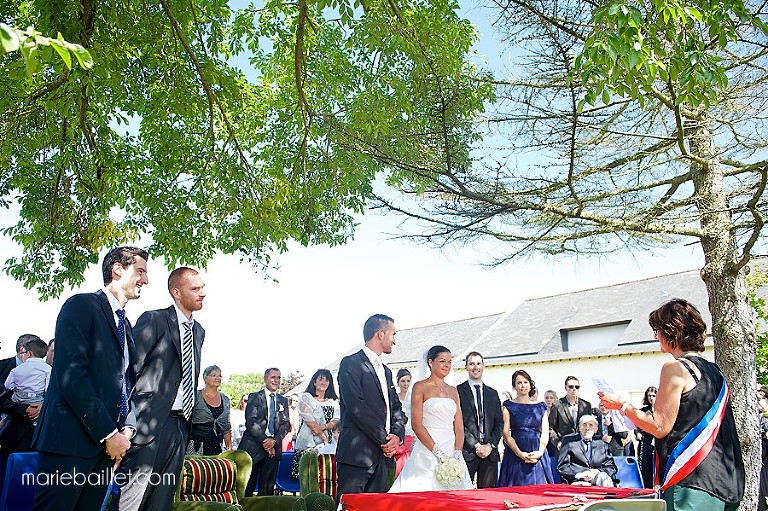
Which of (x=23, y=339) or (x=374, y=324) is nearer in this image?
(x=374, y=324)

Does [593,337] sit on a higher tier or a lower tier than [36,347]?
higher

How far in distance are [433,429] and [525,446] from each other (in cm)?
306

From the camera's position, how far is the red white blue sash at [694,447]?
12.8 feet

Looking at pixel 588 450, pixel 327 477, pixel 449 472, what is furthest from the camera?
pixel 588 450

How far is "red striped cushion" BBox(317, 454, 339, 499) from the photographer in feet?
22.3

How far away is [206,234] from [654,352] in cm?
1758

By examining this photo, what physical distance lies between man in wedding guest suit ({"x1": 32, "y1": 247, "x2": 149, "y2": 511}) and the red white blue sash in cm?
320

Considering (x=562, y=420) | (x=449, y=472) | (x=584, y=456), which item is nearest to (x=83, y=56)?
(x=449, y=472)

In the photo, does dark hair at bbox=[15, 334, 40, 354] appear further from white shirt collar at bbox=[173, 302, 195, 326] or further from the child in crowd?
white shirt collar at bbox=[173, 302, 195, 326]

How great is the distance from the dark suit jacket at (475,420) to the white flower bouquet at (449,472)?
2505 millimetres

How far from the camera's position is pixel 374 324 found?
6.89 meters

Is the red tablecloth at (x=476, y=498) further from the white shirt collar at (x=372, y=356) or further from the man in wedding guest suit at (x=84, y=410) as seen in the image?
the white shirt collar at (x=372, y=356)

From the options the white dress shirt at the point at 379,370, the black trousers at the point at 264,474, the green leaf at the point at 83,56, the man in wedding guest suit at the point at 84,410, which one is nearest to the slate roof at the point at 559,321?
the black trousers at the point at 264,474

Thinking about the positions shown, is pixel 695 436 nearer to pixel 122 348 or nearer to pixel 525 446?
pixel 122 348
